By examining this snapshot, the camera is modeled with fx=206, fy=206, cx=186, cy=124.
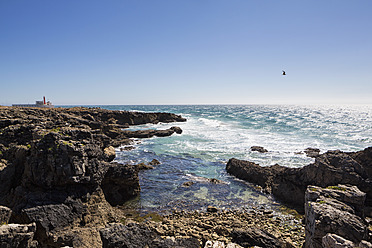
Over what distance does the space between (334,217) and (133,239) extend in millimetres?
7630

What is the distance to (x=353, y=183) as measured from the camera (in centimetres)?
1343

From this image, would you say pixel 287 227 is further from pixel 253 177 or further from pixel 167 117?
pixel 167 117

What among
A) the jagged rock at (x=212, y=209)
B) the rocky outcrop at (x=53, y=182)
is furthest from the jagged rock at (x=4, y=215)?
the jagged rock at (x=212, y=209)

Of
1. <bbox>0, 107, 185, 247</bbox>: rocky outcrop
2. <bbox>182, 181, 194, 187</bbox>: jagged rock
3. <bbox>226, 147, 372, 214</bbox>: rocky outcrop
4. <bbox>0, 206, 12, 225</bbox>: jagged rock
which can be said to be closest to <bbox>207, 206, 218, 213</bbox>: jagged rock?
<bbox>182, 181, 194, 187</bbox>: jagged rock

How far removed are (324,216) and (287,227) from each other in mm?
5401

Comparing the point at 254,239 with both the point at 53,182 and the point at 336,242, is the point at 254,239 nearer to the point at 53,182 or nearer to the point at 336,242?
the point at 336,242

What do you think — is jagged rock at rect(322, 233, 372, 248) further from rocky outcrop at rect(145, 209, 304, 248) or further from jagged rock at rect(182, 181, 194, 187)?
jagged rock at rect(182, 181, 194, 187)

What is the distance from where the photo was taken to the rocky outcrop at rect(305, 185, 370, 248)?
24.4ft

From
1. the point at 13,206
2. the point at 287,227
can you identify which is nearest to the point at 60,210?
the point at 13,206

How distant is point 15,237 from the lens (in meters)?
6.34

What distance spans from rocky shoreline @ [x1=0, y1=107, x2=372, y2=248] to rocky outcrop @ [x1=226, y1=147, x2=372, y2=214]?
0.06 meters

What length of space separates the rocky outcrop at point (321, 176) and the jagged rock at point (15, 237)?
15827 mm

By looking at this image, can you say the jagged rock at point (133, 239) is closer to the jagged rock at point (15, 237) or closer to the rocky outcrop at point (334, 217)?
the jagged rock at point (15, 237)

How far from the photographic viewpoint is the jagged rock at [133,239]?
716 centimetres
